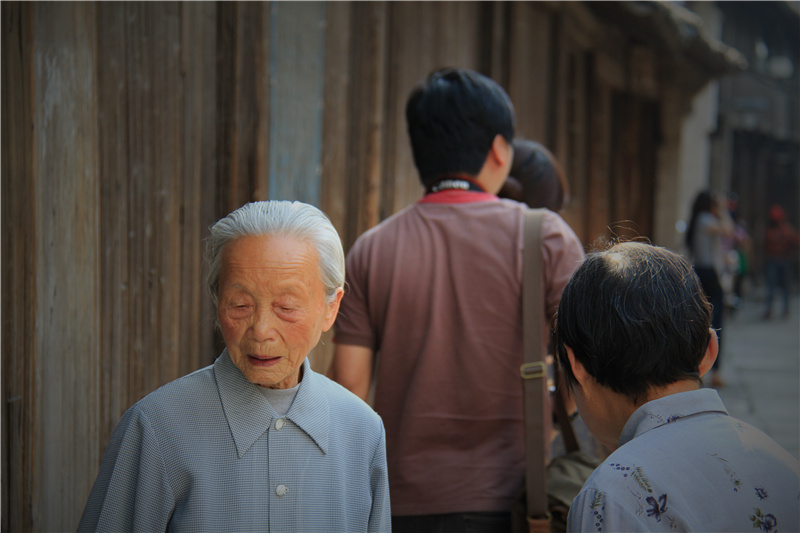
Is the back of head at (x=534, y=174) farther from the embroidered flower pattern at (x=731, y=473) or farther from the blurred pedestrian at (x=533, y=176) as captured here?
the embroidered flower pattern at (x=731, y=473)

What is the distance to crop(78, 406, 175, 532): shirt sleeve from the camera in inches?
54.1

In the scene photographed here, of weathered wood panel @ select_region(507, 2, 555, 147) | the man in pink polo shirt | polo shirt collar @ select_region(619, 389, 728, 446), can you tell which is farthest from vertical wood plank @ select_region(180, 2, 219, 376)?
weathered wood panel @ select_region(507, 2, 555, 147)

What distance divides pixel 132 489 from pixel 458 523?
95 cm

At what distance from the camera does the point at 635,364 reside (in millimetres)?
1329

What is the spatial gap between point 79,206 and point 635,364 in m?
1.63

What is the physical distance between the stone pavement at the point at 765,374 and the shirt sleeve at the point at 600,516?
496 centimetres

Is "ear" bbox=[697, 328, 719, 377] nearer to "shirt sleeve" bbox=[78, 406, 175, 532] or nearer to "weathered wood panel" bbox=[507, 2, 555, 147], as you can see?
"shirt sleeve" bbox=[78, 406, 175, 532]

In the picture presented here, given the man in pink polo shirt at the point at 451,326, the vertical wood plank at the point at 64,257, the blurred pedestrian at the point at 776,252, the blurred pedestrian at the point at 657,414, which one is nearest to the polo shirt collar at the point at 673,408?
the blurred pedestrian at the point at 657,414

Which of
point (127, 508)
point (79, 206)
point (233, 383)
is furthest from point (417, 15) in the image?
point (127, 508)

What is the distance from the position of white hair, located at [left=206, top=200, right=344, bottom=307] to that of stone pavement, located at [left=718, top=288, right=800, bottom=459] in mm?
5017

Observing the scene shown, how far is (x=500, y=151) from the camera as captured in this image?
7.38ft

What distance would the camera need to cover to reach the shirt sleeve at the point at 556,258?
208 cm

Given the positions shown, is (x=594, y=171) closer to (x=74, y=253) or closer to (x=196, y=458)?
(x=74, y=253)

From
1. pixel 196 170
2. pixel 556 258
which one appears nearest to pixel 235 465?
pixel 556 258
